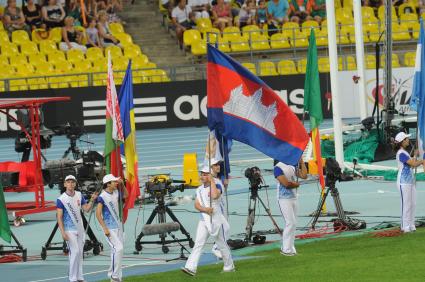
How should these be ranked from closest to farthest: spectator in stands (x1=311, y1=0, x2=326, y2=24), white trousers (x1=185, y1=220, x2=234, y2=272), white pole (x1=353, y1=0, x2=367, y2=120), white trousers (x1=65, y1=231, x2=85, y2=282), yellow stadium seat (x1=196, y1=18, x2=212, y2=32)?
white trousers (x1=185, y1=220, x2=234, y2=272), white trousers (x1=65, y1=231, x2=85, y2=282), white pole (x1=353, y1=0, x2=367, y2=120), yellow stadium seat (x1=196, y1=18, x2=212, y2=32), spectator in stands (x1=311, y1=0, x2=326, y2=24)

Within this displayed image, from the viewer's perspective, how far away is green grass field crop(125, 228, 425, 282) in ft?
53.7

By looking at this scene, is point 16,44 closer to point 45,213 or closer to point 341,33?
point 341,33

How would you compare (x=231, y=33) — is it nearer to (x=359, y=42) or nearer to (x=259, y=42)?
(x=259, y=42)

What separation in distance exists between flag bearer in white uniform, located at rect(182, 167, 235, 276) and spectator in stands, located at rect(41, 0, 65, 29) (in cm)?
2572

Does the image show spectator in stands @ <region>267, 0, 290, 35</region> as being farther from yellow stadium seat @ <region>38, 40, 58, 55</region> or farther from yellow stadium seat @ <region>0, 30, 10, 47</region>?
yellow stadium seat @ <region>0, 30, 10, 47</region>

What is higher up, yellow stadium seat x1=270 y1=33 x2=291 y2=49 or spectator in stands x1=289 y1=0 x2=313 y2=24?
spectator in stands x1=289 y1=0 x2=313 y2=24

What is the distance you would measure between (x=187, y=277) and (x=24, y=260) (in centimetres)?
438

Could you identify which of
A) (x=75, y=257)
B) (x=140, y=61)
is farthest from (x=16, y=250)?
(x=140, y=61)

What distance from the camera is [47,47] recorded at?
41906 mm

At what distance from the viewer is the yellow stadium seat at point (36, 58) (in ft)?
137

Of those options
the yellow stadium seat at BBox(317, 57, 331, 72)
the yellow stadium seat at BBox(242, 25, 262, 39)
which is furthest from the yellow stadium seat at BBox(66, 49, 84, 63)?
the yellow stadium seat at BBox(317, 57, 331, 72)

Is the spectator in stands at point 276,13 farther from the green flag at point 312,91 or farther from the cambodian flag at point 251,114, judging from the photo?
the cambodian flag at point 251,114

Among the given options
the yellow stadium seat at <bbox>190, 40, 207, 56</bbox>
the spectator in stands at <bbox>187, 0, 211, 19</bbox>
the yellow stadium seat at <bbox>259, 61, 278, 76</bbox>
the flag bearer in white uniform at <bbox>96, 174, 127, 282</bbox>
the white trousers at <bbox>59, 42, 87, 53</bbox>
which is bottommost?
the flag bearer in white uniform at <bbox>96, 174, 127, 282</bbox>

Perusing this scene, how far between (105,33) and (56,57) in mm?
2113
